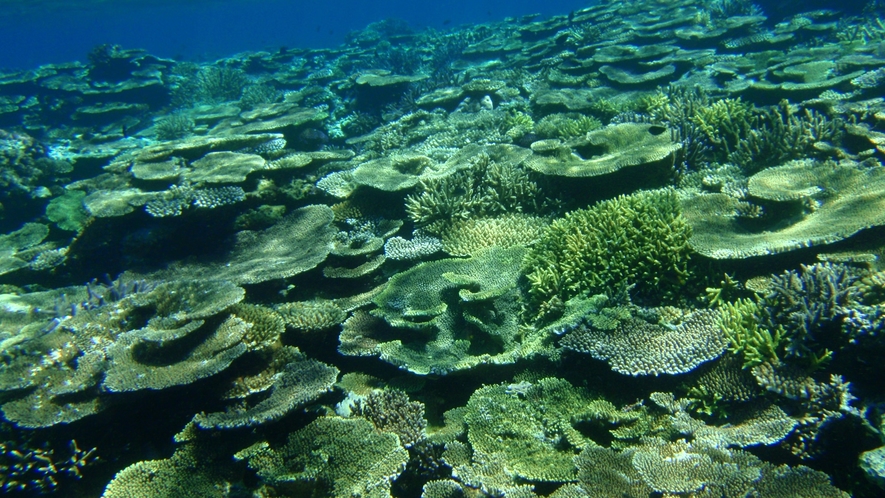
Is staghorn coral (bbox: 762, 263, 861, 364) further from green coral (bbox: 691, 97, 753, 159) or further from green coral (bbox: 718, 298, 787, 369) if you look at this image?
green coral (bbox: 691, 97, 753, 159)

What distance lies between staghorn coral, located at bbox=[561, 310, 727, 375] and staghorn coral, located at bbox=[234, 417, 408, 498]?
5.72ft

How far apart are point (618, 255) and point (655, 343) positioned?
0.97 meters

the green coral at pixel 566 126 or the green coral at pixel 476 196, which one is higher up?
the green coral at pixel 566 126

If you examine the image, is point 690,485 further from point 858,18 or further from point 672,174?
point 858,18

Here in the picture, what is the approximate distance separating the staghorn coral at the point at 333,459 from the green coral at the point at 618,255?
2035 mm

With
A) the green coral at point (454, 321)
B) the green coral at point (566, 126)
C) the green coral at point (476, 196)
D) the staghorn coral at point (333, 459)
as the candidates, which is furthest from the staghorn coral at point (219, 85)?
the staghorn coral at point (333, 459)

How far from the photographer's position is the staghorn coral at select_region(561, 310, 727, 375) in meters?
3.30

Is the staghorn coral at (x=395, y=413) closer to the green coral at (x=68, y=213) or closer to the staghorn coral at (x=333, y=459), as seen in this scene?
the staghorn coral at (x=333, y=459)

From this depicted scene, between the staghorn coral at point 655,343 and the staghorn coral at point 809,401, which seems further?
the staghorn coral at point 655,343

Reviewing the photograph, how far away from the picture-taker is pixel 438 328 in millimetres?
4367

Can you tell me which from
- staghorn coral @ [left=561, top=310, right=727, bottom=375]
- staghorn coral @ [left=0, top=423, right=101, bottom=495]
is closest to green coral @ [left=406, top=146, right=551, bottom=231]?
staghorn coral @ [left=561, top=310, right=727, bottom=375]

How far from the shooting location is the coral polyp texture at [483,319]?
3053 mm

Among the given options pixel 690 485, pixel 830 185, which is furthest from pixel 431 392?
pixel 830 185

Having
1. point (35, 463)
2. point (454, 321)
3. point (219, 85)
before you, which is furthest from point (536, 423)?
point (219, 85)
